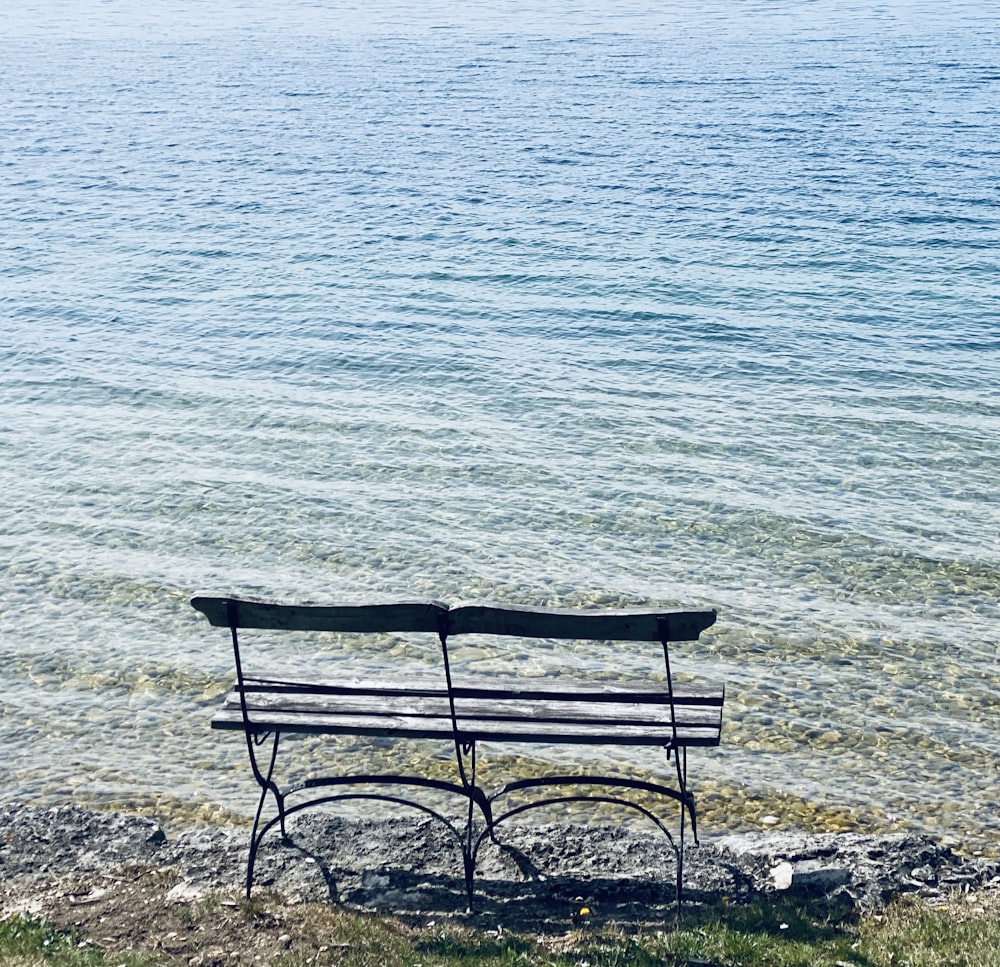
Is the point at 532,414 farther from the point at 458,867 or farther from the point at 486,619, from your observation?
the point at 486,619

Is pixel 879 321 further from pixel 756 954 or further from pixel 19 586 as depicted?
pixel 756 954

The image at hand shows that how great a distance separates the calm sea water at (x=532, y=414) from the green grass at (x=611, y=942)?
1.40 metres

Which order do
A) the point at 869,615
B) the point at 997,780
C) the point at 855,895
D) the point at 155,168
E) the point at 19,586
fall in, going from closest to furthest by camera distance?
the point at 855,895, the point at 997,780, the point at 869,615, the point at 19,586, the point at 155,168

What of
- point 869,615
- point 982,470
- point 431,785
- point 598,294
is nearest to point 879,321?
point 598,294

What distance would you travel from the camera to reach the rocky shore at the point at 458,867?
20.4ft

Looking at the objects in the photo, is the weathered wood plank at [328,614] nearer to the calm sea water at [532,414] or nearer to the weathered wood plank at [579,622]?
the weathered wood plank at [579,622]

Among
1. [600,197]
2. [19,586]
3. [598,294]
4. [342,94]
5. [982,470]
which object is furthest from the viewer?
[342,94]

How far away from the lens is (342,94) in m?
44.2

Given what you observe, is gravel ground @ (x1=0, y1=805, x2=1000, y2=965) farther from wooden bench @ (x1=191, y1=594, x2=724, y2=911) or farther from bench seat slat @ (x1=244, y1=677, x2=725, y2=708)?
bench seat slat @ (x1=244, y1=677, x2=725, y2=708)

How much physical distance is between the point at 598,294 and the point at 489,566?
10478mm

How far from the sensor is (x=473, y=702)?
6590 mm

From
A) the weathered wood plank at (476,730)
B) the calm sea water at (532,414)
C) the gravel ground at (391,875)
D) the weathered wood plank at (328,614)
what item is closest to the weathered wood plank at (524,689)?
the weathered wood plank at (476,730)

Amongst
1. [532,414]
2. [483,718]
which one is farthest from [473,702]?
[532,414]

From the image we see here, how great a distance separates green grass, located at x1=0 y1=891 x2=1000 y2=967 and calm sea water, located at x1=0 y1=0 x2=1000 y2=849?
4.58 ft
